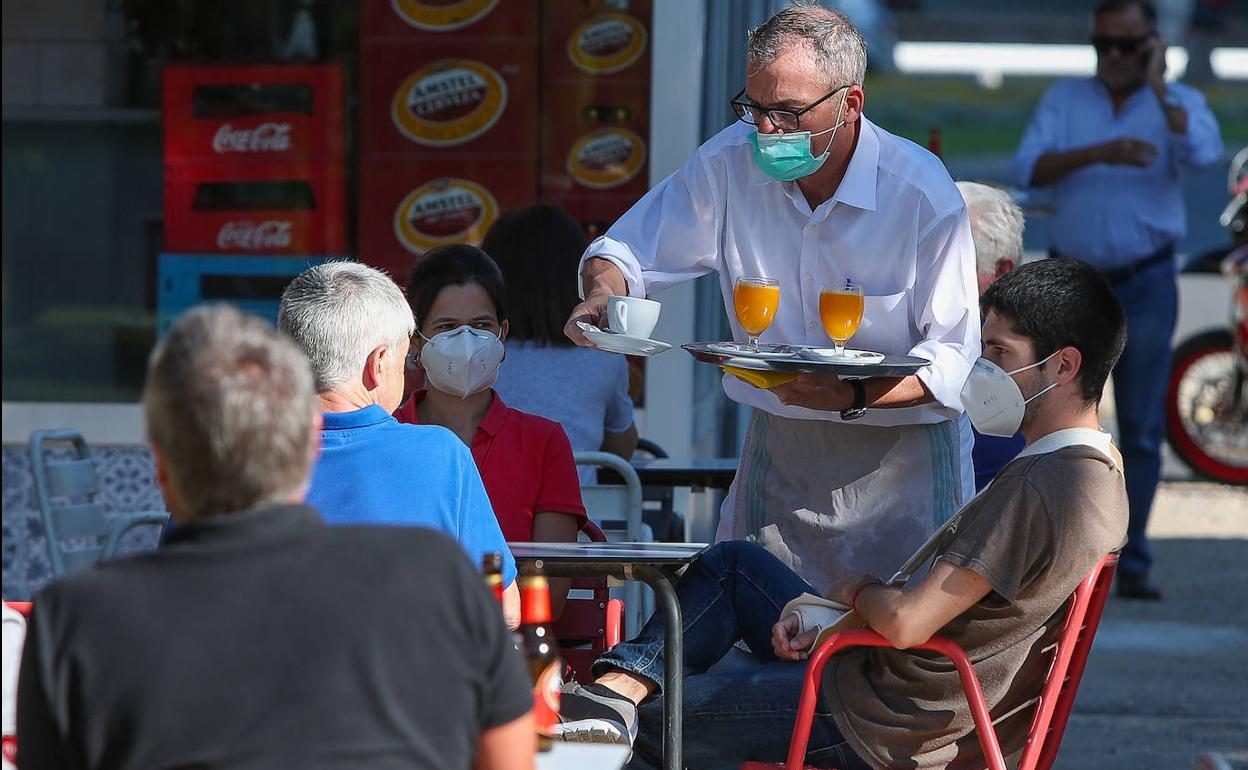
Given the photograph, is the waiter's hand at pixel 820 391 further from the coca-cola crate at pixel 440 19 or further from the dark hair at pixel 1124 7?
the dark hair at pixel 1124 7

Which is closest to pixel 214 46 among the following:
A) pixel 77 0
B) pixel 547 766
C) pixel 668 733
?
pixel 77 0

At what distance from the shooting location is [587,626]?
3773 millimetres

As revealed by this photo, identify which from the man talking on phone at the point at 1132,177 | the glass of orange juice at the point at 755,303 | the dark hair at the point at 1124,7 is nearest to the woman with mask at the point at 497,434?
the glass of orange juice at the point at 755,303

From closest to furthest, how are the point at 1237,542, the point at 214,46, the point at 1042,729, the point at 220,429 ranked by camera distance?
the point at 220,429
the point at 1042,729
the point at 214,46
the point at 1237,542

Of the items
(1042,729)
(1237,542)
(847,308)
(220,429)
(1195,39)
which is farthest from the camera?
(1195,39)

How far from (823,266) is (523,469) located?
769mm

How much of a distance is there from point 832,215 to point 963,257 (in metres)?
0.28

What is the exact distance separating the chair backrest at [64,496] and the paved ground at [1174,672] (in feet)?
8.77

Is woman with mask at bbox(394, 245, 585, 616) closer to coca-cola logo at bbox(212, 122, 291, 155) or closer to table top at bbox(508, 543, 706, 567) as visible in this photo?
table top at bbox(508, 543, 706, 567)

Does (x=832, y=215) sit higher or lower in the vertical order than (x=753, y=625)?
higher

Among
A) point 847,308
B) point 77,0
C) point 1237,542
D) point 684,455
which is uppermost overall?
point 77,0

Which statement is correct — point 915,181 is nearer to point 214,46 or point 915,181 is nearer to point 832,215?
point 832,215

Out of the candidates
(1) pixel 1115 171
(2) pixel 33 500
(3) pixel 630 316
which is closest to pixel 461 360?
(3) pixel 630 316

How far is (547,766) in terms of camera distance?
2.28 meters
